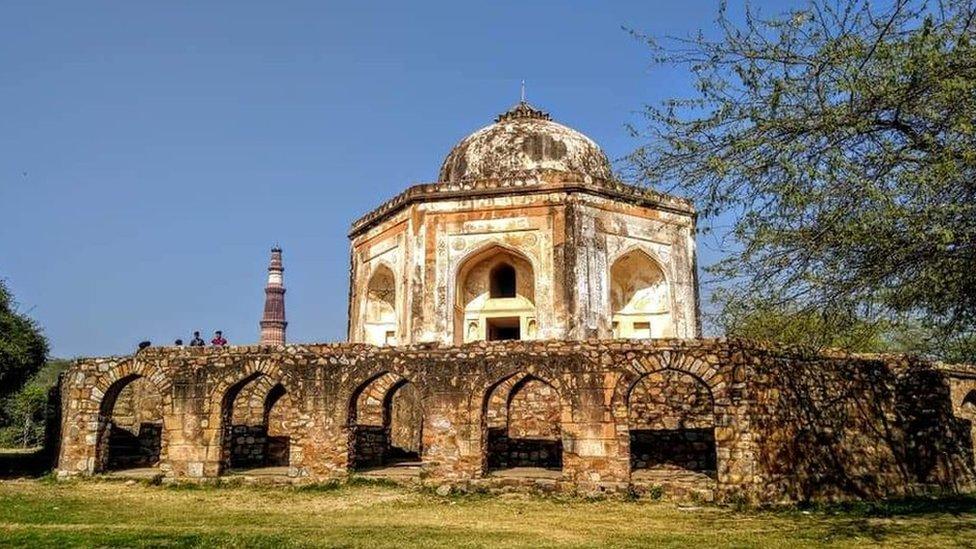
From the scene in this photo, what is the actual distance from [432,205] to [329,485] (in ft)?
22.4

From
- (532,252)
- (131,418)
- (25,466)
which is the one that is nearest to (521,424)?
(532,252)

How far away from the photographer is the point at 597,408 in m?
11.5

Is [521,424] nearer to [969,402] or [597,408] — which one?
[597,408]

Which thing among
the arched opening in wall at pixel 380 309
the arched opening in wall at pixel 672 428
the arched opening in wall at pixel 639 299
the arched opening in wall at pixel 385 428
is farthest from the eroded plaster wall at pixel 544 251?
the arched opening in wall at pixel 672 428

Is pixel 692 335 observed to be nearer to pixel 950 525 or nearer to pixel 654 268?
pixel 654 268

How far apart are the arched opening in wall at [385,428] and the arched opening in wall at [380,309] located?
1902 millimetres

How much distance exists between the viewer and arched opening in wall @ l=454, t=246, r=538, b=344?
1680cm

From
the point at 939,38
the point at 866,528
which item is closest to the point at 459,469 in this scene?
the point at 866,528

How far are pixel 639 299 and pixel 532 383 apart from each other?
382cm

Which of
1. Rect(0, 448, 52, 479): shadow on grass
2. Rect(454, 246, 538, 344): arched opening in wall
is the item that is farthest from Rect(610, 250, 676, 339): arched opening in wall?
Rect(0, 448, 52, 479): shadow on grass

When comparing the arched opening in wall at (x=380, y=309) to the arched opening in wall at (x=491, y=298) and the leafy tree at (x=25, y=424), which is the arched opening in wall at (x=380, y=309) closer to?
the arched opening in wall at (x=491, y=298)

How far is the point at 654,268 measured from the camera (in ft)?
57.8

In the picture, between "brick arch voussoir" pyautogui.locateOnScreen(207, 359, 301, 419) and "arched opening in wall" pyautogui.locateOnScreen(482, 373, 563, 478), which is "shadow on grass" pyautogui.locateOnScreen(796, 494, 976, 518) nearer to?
"arched opening in wall" pyautogui.locateOnScreen(482, 373, 563, 478)

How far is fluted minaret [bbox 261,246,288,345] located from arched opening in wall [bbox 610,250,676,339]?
1442 inches
